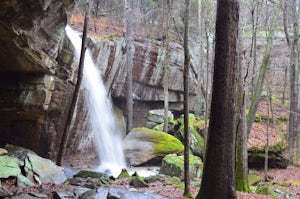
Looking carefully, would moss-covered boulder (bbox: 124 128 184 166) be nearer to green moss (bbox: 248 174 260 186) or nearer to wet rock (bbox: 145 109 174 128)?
green moss (bbox: 248 174 260 186)

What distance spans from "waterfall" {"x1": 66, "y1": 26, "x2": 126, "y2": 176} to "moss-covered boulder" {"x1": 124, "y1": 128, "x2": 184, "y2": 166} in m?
0.66

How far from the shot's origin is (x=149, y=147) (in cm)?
1688

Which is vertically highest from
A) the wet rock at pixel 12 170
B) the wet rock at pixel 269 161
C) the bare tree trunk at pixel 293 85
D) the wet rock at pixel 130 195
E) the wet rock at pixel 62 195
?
the bare tree trunk at pixel 293 85

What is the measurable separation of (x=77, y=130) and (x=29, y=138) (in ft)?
10.4

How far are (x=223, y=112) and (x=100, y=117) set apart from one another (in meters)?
13.0

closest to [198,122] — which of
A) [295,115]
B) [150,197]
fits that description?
[295,115]

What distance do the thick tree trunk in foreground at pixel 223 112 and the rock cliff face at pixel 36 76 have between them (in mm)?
6093

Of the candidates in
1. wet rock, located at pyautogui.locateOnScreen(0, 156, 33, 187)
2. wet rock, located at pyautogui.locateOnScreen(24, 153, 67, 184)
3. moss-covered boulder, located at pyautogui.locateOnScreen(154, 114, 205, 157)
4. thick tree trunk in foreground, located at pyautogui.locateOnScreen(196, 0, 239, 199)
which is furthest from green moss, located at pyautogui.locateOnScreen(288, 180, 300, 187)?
wet rock, located at pyautogui.locateOnScreen(0, 156, 33, 187)

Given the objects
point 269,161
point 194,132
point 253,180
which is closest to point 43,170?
point 253,180

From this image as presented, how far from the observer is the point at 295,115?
17250 millimetres

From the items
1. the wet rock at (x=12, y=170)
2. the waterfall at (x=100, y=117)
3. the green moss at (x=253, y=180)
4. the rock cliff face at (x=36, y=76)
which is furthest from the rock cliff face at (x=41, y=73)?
the green moss at (x=253, y=180)

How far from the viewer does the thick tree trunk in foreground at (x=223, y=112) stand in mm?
6676

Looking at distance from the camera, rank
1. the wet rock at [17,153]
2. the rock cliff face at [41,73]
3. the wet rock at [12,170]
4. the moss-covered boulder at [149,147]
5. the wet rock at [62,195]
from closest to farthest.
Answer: the wet rock at [62,195]
the wet rock at [12,170]
the rock cliff face at [41,73]
the wet rock at [17,153]
the moss-covered boulder at [149,147]

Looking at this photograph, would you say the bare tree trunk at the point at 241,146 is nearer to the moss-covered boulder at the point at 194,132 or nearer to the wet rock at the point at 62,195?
the wet rock at the point at 62,195
